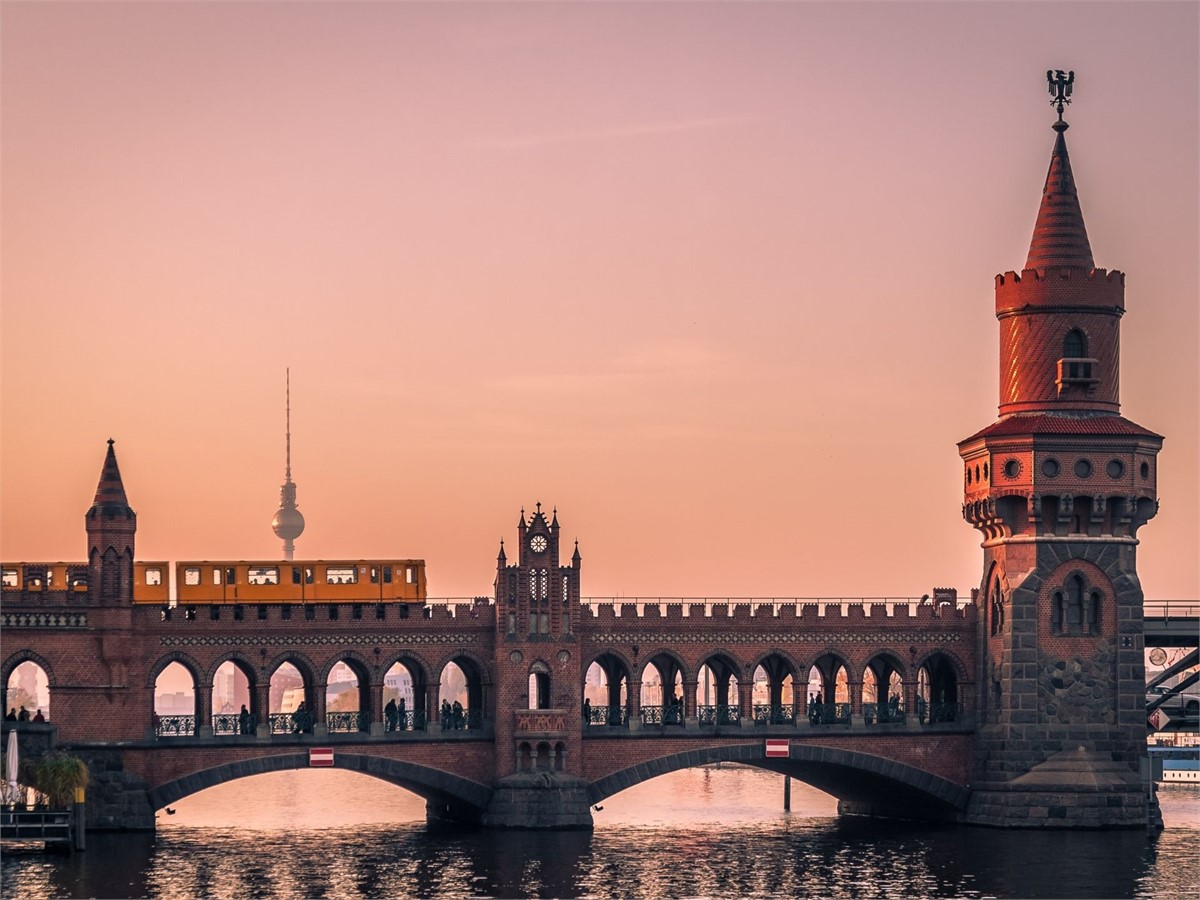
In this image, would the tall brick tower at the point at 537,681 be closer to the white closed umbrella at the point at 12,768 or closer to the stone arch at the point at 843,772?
the stone arch at the point at 843,772

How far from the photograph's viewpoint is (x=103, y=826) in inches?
3991

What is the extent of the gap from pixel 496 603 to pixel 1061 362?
92.9 ft

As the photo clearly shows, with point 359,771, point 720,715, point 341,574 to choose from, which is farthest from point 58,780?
point 720,715

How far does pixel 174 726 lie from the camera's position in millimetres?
104250

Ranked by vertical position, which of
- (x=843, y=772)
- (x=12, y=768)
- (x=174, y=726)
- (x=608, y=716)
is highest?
(x=608, y=716)


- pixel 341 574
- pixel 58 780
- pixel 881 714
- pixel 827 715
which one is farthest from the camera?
pixel 881 714

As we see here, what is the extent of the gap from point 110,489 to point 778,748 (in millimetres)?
32691

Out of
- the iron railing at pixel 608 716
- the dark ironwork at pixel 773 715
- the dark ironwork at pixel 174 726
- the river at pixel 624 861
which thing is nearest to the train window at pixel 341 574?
the dark ironwork at pixel 174 726

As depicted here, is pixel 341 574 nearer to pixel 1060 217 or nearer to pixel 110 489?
pixel 110 489

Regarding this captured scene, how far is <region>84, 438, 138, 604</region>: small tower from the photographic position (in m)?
103

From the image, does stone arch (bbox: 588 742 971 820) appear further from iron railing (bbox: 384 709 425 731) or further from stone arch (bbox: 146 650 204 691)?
stone arch (bbox: 146 650 204 691)

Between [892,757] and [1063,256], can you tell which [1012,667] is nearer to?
[892,757]

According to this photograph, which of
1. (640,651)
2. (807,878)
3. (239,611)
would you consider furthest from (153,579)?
(807,878)

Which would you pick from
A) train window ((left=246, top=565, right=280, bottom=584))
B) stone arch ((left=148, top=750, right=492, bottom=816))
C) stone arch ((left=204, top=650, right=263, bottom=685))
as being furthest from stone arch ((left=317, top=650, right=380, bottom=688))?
train window ((left=246, top=565, right=280, bottom=584))
